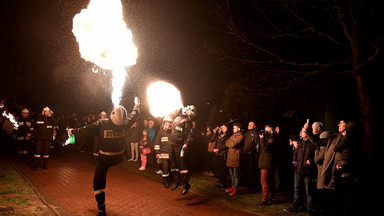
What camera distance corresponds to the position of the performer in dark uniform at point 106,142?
22.2ft

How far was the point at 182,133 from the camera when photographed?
9.23 m

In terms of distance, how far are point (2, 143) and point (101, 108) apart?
979 centimetres

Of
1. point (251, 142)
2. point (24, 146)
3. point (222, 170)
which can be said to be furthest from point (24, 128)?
point (251, 142)

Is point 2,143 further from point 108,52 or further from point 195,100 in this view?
point 108,52

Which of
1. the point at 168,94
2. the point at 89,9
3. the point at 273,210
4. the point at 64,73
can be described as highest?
the point at 64,73

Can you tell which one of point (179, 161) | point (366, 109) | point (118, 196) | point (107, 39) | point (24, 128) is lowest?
point (118, 196)

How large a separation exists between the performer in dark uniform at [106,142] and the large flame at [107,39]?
89 centimetres

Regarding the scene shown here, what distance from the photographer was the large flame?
781 centimetres

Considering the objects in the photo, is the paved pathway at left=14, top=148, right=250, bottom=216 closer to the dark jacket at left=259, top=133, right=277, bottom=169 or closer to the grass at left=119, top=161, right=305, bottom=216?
the grass at left=119, top=161, right=305, bottom=216

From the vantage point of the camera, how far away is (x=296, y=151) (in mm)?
7691

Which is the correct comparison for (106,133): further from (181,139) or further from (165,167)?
(165,167)

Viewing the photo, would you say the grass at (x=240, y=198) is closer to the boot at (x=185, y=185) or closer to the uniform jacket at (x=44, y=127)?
the boot at (x=185, y=185)

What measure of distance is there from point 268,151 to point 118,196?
13.7ft

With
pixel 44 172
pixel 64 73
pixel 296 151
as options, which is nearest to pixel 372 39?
pixel 296 151
